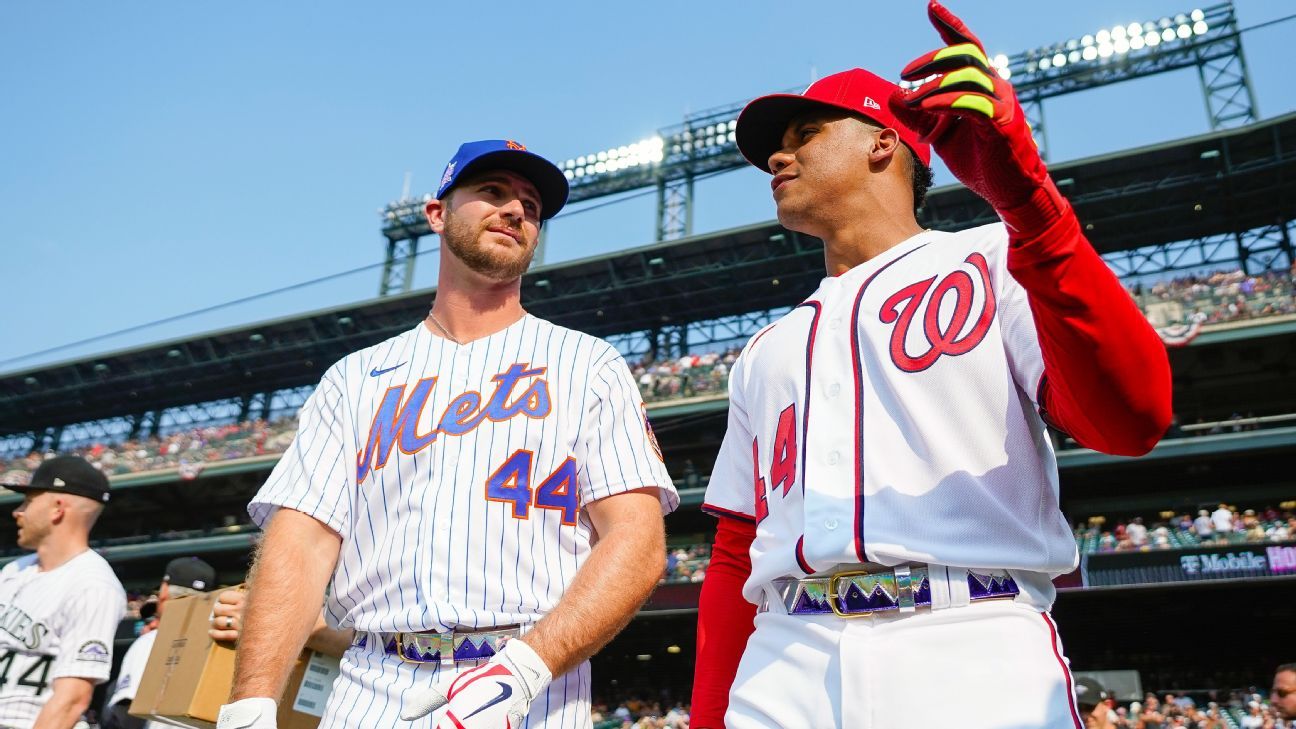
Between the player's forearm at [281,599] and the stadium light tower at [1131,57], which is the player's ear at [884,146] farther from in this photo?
the stadium light tower at [1131,57]

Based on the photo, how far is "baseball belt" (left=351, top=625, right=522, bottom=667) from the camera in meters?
2.18

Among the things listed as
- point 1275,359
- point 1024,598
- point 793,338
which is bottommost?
point 1024,598

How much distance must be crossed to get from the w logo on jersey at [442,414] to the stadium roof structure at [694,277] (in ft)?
71.3

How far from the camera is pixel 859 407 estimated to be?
193 centimetres

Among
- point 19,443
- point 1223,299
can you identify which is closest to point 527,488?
point 1223,299

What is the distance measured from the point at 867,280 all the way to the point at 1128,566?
16.8 meters

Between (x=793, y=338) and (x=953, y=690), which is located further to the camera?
(x=793, y=338)

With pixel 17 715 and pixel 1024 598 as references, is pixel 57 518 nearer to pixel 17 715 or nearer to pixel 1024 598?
pixel 17 715

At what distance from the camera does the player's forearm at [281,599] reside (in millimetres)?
2240

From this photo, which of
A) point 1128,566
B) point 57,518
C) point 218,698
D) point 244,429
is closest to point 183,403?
point 244,429

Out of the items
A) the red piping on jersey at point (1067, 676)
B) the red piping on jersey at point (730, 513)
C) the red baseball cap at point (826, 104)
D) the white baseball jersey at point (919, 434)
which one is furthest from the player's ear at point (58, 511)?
the red piping on jersey at point (1067, 676)

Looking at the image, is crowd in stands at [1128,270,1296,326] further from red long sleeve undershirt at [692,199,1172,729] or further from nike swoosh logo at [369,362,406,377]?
red long sleeve undershirt at [692,199,1172,729]

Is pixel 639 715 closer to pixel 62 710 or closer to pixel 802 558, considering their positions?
pixel 62 710

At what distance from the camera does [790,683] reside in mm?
1760
